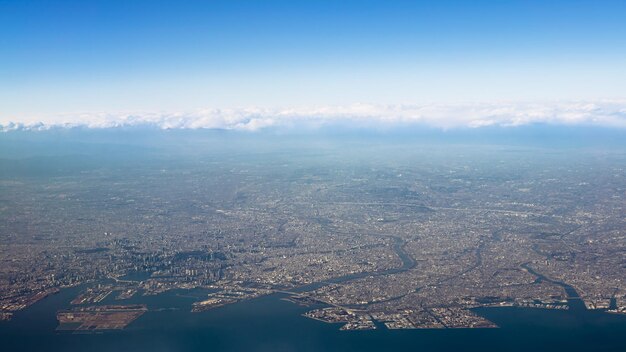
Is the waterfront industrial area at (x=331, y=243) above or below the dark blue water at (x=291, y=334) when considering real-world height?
above

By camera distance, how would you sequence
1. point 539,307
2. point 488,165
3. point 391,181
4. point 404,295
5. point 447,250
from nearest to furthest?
point 539,307 < point 404,295 < point 447,250 < point 391,181 < point 488,165

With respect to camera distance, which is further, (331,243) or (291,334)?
(331,243)

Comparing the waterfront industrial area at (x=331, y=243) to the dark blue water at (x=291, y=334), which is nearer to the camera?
the dark blue water at (x=291, y=334)

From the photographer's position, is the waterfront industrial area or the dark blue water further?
the waterfront industrial area

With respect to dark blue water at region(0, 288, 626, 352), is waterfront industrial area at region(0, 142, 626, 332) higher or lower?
higher

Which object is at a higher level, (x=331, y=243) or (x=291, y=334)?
(x=331, y=243)

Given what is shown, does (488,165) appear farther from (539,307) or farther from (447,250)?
(539,307)

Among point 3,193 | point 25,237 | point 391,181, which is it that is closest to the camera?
point 25,237

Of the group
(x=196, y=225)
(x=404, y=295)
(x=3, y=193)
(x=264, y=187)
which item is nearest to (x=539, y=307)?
(x=404, y=295)
